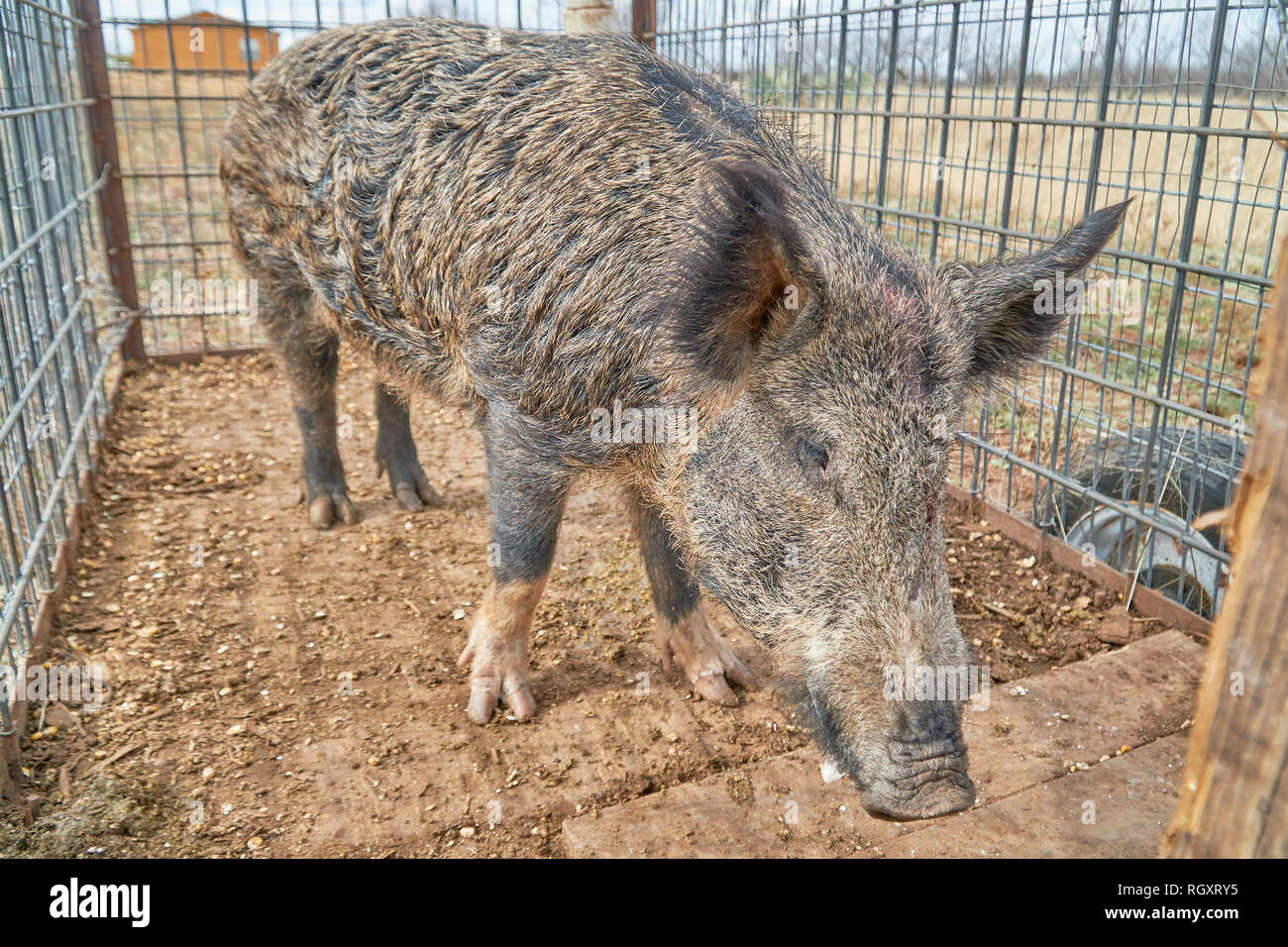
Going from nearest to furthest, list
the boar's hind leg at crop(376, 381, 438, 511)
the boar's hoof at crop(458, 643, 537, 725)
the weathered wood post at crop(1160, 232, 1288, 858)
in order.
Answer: the weathered wood post at crop(1160, 232, 1288, 858) < the boar's hoof at crop(458, 643, 537, 725) < the boar's hind leg at crop(376, 381, 438, 511)

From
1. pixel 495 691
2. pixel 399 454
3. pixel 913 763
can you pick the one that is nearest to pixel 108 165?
pixel 399 454

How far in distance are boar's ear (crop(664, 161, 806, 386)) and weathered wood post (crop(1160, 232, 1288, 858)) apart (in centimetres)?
136

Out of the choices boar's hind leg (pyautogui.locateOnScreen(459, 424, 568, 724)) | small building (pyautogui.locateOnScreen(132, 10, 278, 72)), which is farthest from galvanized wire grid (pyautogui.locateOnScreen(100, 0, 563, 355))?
boar's hind leg (pyautogui.locateOnScreen(459, 424, 568, 724))

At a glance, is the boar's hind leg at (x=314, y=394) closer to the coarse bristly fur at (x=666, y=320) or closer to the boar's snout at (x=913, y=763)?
the coarse bristly fur at (x=666, y=320)

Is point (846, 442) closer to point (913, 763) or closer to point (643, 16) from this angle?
point (913, 763)

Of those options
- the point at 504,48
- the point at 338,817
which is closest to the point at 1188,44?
the point at 504,48

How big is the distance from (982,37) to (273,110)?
3.71m

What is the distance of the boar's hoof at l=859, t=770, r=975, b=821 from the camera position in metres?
2.20

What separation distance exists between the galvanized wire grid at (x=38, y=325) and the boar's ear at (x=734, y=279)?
8.34 ft

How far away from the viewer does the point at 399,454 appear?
5.41 meters

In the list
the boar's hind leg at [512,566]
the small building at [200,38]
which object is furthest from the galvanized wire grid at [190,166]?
the boar's hind leg at [512,566]

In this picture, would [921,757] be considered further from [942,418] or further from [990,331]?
[990,331]

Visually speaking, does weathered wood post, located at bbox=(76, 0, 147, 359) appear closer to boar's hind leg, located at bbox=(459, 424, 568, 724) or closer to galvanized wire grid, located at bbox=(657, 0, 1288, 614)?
galvanized wire grid, located at bbox=(657, 0, 1288, 614)
